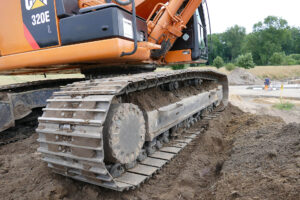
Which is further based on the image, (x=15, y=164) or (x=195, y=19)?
(x=195, y=19)

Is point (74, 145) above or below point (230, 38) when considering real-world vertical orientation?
below

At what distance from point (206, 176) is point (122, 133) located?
1.30 metres

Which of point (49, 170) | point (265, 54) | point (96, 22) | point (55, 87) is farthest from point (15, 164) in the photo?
point (265, 54)

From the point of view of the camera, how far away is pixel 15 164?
303cm

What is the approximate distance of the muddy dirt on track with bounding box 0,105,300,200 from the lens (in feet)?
6.82

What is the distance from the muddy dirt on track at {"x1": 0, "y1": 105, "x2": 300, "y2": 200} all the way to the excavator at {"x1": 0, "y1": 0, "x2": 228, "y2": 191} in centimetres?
19

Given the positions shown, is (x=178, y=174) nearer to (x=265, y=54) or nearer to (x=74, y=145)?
(x=74, y=145)

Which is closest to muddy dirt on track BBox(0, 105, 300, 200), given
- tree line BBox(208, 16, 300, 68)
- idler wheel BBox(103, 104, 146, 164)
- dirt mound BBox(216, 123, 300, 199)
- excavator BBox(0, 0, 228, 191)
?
dirt mound BBox(216, 123, 300, 199)

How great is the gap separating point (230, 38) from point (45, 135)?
275 ft

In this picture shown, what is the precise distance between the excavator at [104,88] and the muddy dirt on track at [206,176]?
19 cm

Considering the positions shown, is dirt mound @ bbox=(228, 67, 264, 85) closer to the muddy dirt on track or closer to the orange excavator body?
the muddy dirt on track

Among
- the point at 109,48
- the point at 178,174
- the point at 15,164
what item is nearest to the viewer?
the point at 109,48

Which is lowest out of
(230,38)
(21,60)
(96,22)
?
(21,60)

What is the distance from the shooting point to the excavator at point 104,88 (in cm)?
211
